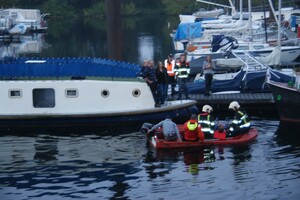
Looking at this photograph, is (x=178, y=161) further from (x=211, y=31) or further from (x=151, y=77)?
(x=211, y=31)

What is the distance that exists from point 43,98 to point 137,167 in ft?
24.5

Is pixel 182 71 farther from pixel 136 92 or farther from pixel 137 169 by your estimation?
pixel 137 169

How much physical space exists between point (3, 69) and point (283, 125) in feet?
36.7

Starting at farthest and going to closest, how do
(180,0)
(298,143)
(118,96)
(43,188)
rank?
(180,0) → (118,96) → (298,143) → (43,188)

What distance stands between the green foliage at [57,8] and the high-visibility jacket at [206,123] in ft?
340

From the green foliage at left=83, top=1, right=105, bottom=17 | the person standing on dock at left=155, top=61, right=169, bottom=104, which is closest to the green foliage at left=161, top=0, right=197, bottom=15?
the green foliage at left=83, top=1, right=105, bottom=17

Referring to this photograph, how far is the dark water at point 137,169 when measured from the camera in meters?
20.0

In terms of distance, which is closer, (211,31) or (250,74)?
(250,74)

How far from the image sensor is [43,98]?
94.5 ft

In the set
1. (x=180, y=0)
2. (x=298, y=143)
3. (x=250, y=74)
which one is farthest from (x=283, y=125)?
(x=180, y=0)

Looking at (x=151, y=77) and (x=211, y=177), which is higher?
(x=151, y=77)

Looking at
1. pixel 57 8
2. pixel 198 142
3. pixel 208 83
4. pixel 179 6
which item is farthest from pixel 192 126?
pixel 57 8

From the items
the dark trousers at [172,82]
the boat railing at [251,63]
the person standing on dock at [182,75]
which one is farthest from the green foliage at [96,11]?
the person standing on dock at [182,75]

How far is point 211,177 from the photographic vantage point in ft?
70.2
